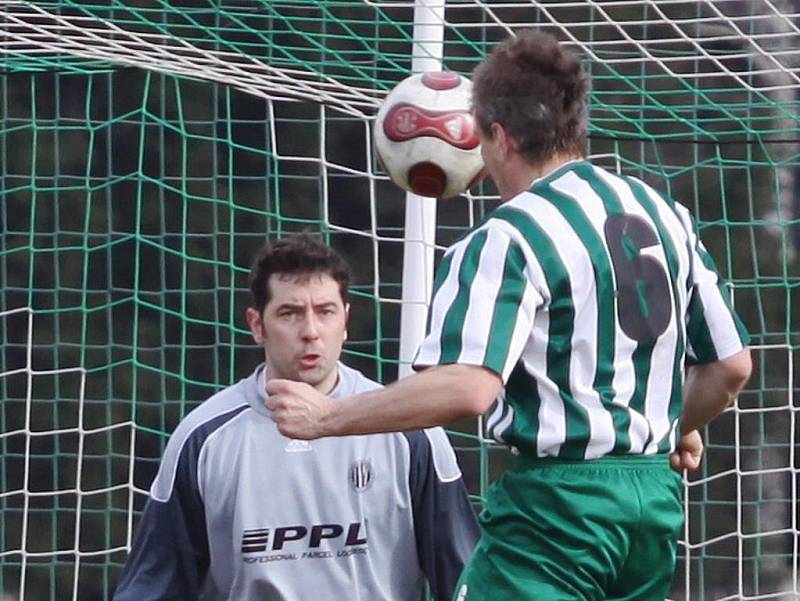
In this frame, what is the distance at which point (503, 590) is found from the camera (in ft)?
12.3

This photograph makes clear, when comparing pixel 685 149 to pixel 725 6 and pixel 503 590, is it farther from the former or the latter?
pixel 503 590

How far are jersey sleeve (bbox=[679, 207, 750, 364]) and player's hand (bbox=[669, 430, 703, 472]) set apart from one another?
0.20 meters

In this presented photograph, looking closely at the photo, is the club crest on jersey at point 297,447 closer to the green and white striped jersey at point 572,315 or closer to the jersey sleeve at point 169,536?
the jersey sleeve at point 169,536

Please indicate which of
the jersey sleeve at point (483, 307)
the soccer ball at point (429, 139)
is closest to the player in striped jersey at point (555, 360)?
the jersey sleeve at point (483, 307)

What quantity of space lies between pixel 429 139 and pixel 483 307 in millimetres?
1402

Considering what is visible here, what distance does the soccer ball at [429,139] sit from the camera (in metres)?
4.96

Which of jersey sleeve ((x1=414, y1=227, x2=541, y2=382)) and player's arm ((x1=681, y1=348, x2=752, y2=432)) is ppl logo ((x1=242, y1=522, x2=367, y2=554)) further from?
jersey sleeve ((x1=414, y1=227, x2=541, y2=382))

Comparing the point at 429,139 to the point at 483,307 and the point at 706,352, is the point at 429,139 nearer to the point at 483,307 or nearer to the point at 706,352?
the point at 706,352

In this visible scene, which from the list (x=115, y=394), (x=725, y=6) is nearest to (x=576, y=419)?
(x=725, y=6)

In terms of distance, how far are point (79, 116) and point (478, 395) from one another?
29.8ft

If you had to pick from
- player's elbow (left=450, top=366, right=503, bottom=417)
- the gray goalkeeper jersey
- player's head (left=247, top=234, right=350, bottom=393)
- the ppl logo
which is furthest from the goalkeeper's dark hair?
player's elbow (left=450, top=366, right=503, bottom=417)

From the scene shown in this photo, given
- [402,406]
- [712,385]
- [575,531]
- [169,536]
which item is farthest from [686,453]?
[169,536]

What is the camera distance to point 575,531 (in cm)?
372

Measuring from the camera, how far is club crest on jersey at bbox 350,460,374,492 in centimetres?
479
